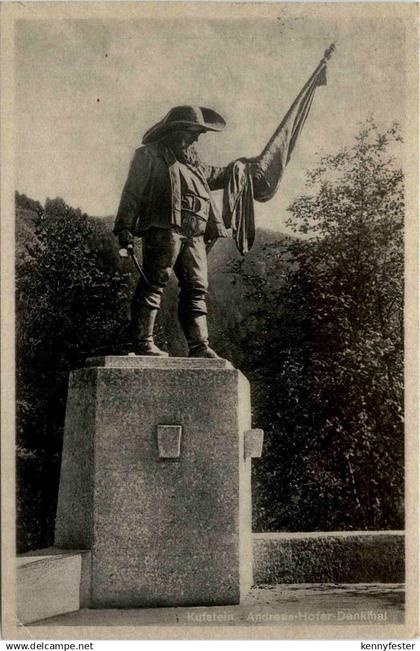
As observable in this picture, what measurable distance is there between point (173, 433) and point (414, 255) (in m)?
2.77

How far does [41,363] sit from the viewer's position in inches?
418

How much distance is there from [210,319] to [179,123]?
2.30 meters

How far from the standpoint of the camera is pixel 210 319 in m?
10.6

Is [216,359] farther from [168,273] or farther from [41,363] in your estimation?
[41,363]

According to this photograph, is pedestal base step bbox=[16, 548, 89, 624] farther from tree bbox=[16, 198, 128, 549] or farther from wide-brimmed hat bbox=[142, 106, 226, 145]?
wide-brimmed hat bbox=[142, 106, 226, 145]

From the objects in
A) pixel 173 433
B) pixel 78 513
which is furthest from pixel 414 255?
pixel 78 513

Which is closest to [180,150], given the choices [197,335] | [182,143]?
[182,143]

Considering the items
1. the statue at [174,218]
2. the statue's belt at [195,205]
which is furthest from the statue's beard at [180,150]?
the statue's belt at [195,205]

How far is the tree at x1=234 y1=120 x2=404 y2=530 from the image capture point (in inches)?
403

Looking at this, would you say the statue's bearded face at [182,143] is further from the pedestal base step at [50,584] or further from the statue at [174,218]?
the pedestal base step at [50,584]

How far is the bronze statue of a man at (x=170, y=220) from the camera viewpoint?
9.01m

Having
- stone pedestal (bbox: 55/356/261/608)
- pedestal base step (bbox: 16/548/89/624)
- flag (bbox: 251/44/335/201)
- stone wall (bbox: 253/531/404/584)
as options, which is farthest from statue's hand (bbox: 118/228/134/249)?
stone wall (bbox: 253/531/404/584)

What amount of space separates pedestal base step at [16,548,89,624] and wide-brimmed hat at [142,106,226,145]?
3611 mm

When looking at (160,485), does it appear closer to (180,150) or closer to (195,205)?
(195,205)
